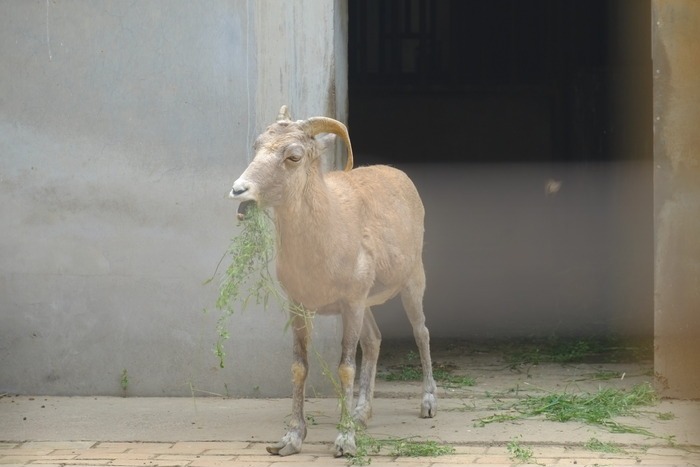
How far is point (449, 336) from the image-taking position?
9.77 meters

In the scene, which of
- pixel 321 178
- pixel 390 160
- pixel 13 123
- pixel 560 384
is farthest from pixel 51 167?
pixel 390 160

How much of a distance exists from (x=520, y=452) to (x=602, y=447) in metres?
0.45

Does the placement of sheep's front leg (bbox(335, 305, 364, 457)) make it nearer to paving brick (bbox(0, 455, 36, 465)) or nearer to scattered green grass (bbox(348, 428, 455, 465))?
scattered green grass (bbox(348, 428, 455, 465))

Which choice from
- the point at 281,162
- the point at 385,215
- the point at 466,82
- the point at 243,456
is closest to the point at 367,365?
the point at 385,215

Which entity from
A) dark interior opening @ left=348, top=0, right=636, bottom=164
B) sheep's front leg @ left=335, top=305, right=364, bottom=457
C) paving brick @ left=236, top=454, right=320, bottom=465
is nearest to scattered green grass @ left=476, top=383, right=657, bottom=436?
sheep's front leg @ left=335, top=305, right=364, bottom=457

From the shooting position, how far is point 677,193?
24.0 feet

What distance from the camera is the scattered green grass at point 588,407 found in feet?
22.2

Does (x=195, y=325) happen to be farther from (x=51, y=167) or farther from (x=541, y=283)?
(x=541, y=283)

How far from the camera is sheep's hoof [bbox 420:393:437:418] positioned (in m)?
7.02

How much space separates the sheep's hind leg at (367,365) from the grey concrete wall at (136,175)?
21.6 inches

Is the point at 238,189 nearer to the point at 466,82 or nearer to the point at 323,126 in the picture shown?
the point at 323,126

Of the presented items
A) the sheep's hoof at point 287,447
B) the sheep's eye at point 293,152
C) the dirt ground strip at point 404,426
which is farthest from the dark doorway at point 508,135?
the sheep's eye at point 293,152

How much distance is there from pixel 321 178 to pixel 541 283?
6.45m

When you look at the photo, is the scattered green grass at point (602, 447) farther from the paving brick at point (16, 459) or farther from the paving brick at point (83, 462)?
the paving brick at point (16, 459)
